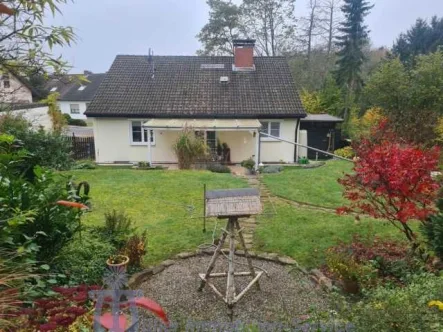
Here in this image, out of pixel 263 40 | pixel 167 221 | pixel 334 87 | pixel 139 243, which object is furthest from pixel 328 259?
pixel 263 40

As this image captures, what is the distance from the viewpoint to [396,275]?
15.3 ft

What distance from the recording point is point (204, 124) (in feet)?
52.1

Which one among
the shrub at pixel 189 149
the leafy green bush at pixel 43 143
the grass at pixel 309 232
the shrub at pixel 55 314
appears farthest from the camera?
the shrub at pixel 189 149

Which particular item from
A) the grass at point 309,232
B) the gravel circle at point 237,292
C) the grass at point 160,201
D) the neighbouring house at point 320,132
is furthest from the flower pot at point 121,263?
the neighbouring house at point 320,132

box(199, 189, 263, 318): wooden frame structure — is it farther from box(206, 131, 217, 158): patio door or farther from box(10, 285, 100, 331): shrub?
box(206, 131, 217, 158): patio door

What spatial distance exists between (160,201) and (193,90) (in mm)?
10479

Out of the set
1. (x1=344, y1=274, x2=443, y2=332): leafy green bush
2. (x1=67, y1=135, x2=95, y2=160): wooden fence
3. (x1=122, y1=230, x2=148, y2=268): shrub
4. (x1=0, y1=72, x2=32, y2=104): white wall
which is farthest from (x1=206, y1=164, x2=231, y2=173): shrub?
(x1=344, y1=274, x2=443, y2=332): leafy green bush

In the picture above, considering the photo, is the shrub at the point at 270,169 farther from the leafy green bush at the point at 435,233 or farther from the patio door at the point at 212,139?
the leafy green bush at the point at 435,233

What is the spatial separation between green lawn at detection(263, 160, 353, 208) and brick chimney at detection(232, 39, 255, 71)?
8.31m

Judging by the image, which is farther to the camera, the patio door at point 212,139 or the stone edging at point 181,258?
the patio door at point 212,139

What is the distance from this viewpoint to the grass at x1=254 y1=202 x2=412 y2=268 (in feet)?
19.3

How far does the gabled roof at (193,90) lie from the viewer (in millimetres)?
16984

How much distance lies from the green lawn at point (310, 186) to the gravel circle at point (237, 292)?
4.31 meters

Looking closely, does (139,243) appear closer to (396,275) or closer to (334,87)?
(396,275)
